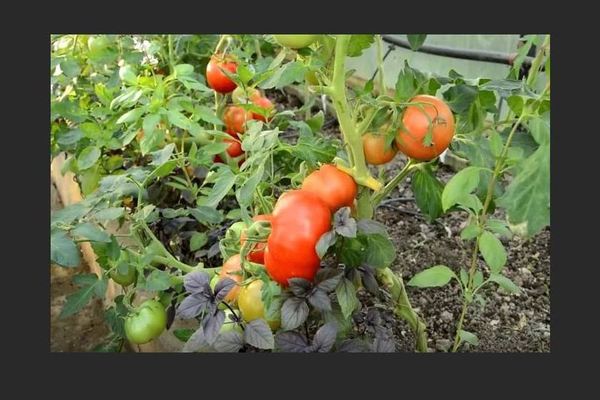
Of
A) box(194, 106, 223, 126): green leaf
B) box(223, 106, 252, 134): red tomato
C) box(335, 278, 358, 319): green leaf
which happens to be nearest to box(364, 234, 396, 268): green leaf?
box(335, 278, 358, 319): green leaf

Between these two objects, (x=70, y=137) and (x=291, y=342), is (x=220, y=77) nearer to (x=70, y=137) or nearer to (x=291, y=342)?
(x=70, y=137)

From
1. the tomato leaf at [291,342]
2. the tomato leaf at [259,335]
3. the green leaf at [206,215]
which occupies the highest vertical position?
the green leaf at [206,215]

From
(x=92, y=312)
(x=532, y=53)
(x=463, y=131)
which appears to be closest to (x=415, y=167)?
(x=463, y=131)

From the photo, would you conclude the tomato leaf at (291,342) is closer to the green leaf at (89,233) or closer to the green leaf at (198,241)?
the green leaf at (89,233)

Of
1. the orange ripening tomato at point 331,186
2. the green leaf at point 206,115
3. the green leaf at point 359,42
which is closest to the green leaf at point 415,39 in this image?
the green leaf at point 359,42

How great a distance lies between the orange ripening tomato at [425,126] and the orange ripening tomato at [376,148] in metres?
0.02

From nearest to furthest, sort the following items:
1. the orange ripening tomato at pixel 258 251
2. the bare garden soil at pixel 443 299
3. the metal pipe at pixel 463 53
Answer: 1. the orange ripening tomato at pixel 258 251
2. the bare garden soil at pixel 443 299
3. the metal pipe at pixel 463 53

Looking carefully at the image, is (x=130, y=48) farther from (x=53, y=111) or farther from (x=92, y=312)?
(x=92, y=312)

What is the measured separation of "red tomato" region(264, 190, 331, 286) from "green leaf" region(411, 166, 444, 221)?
0.49 ft

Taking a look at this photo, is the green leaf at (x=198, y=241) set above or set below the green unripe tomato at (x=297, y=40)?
below

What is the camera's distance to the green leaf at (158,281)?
0.92 metres

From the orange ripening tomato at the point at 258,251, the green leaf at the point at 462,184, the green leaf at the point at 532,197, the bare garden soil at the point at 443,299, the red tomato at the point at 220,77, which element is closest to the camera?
the green leaf at the point at 532,197

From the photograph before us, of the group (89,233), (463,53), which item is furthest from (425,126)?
(463,53)

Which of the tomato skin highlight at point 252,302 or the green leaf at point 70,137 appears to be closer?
the tomato skin highlight at point 252,302
